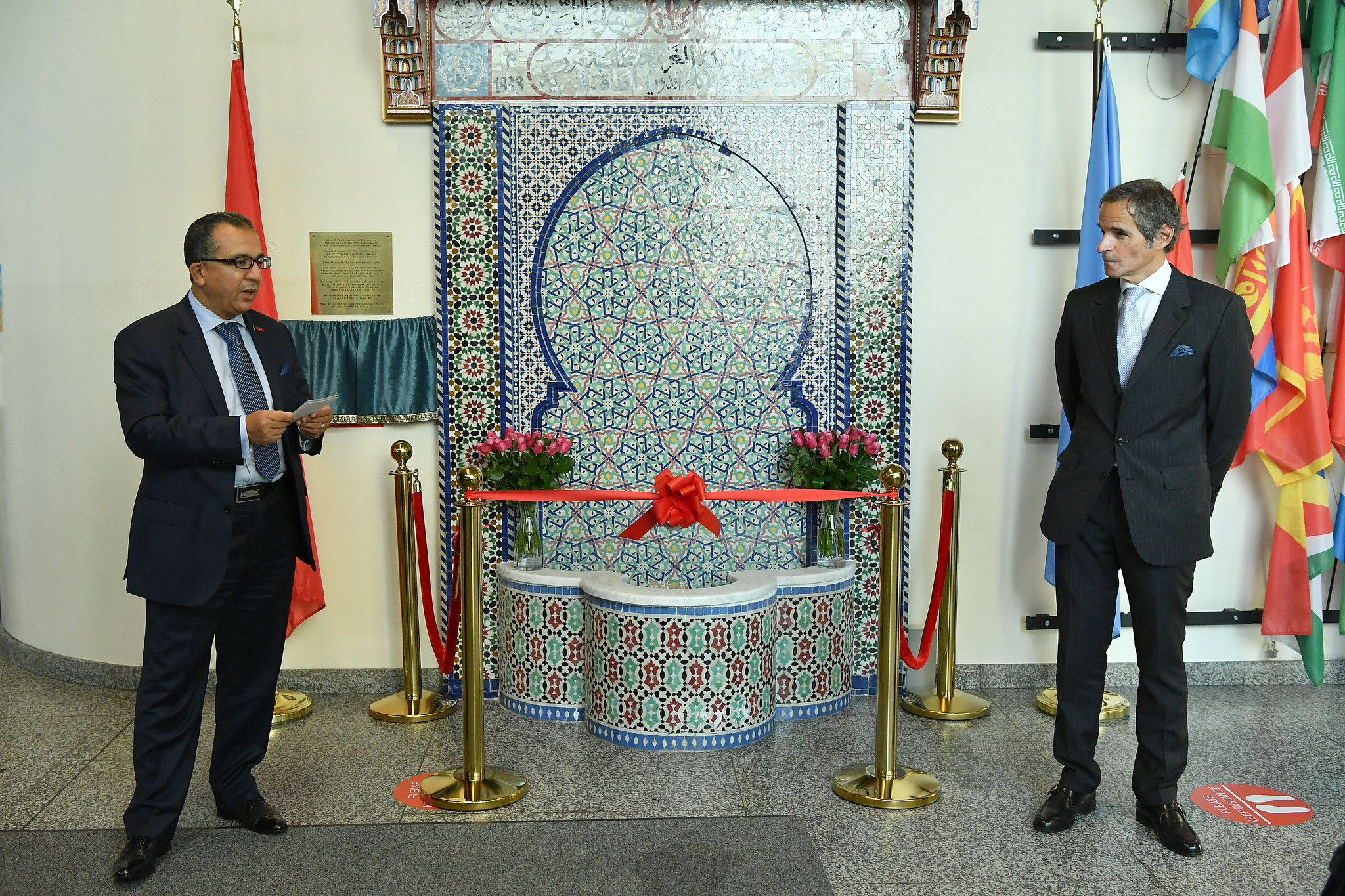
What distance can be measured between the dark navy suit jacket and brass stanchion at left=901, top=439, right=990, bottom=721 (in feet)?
9.36

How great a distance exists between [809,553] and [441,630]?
172 centimetres

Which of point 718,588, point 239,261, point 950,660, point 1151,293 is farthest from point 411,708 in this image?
point 1151,293

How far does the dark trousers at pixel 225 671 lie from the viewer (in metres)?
3.19

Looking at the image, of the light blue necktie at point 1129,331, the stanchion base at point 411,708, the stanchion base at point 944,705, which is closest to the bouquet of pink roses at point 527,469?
the stanchion base at point 411,708

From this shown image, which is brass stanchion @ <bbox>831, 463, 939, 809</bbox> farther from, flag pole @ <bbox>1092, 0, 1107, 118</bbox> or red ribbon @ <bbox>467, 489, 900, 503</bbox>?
flag pole @ <bbox>1092, 0, 1107, 118</bbox>

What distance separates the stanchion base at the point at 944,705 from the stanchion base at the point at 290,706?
258 centimetres

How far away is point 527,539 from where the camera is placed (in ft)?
15.4

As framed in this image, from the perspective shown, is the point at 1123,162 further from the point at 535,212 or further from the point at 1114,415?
the point at 535,212

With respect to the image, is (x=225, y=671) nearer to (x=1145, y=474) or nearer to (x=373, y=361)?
(x=373, y=361)

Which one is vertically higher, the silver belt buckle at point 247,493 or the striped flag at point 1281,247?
the striped flag at point 1281,247

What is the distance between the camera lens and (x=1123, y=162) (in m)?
4.88

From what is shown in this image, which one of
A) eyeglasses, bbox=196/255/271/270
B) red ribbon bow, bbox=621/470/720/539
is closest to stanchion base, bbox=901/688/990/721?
red ribbon bow, bbox=621/470/720/539

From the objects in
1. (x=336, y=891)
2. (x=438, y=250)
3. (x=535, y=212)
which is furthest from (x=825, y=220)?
(x=336, y=891)

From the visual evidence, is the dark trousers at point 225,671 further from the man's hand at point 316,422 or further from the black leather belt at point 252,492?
the man's hand at point 316,422
